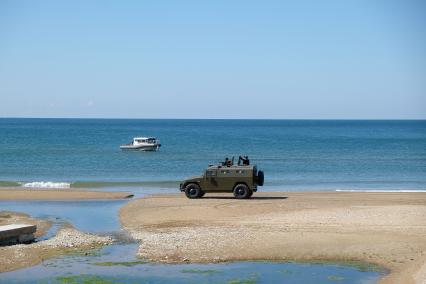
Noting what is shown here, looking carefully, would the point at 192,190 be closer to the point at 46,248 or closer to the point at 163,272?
the point at 46,248

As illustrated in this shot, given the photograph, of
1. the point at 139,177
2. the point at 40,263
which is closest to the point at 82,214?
the point at 40,263

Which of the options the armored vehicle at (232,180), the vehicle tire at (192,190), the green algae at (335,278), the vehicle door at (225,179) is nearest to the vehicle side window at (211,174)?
the armored vehicle at (232,180)

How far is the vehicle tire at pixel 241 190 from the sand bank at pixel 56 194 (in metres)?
6.82

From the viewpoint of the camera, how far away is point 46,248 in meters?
21.7

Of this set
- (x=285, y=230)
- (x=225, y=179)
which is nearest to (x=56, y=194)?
(x=225, y=179)

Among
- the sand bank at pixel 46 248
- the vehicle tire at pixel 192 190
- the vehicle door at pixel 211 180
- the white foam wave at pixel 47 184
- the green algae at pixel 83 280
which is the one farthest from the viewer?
the white foam wave at pixel 47 184

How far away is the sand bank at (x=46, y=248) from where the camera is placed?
1982 centimetres

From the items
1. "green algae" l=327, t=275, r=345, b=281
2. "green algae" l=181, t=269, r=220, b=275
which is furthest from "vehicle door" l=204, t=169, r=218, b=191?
"green algae" l=327, t=275, r=345, b=281

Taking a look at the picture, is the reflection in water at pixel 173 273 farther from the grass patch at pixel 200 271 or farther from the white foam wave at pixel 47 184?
the white foam wave at pixel 47 184

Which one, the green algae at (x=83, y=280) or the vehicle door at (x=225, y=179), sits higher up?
the vehicle door at (x=225, y=179)

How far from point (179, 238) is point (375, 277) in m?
7.22

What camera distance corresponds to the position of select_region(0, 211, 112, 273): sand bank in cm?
1982

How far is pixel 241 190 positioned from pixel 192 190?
8.43 feet

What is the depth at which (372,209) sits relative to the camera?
29219 mm
